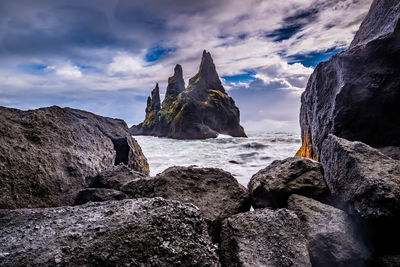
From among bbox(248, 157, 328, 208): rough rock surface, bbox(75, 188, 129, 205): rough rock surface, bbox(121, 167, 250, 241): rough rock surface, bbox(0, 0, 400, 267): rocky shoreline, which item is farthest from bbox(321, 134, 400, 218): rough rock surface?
bbox(75, 188, 129, 205): rough rock surface

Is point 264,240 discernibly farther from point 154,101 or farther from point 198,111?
point 154,101

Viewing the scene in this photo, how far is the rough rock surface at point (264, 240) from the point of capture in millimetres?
1921

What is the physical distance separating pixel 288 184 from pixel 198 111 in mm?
43468

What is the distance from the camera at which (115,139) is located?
6043 mm

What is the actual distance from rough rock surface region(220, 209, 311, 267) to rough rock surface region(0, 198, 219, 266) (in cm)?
46

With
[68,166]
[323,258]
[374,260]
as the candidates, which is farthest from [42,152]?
[374,260]

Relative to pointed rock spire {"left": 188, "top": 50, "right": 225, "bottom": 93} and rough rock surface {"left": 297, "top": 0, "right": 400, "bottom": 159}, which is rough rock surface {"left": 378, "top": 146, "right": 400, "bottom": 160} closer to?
rough rock surface {"left": 297, "top": 0, "right": 400, "bottom": 159}

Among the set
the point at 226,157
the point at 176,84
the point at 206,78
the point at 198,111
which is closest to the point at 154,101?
the point at 176,84

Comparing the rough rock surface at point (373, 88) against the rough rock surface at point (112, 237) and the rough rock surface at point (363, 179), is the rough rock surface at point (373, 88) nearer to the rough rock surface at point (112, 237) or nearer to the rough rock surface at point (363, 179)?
the rough rock surface at point (363, 179)

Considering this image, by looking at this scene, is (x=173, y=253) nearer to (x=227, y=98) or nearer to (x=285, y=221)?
(x=285, y=221)

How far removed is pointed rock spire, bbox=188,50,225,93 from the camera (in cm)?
5522

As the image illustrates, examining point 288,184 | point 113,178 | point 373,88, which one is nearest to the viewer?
point 288,184

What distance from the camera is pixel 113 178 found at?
3695 millimetres

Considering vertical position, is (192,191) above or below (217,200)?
above
